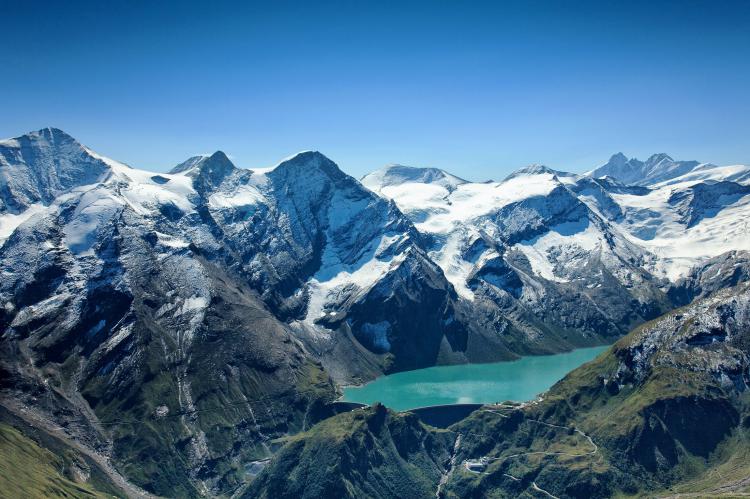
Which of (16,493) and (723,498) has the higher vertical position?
(16,493)
